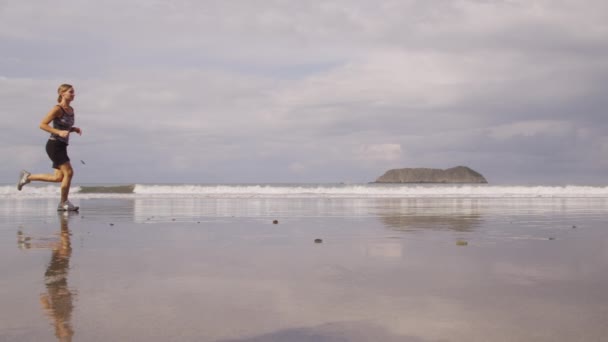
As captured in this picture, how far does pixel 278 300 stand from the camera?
341cm

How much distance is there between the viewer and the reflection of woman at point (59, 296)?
274 centimetres

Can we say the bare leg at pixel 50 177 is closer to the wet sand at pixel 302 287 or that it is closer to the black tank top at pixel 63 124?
the black tank top at pixel 63 124

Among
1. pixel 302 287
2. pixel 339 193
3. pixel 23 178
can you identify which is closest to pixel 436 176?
pixel 339 193

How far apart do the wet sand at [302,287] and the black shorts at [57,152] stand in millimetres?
4275

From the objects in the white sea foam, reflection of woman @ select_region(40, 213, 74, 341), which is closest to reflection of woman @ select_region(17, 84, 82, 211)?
reflection of woman @ select_region(40, 213, 74, 341)

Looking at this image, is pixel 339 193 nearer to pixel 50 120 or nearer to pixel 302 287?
pixel 50 120

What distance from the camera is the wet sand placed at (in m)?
2.75

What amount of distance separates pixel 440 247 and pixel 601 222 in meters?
5.59

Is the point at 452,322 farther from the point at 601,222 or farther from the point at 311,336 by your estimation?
the point at 601,222

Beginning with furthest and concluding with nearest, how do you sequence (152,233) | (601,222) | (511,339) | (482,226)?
(601,222)
(482,226)
(152,233)
(511,339)

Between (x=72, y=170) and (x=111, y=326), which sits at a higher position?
(x=72, y=170)

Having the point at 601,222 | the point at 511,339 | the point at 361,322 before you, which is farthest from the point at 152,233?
the point at 601,222

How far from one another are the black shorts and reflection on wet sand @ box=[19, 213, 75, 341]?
5040 millimetres

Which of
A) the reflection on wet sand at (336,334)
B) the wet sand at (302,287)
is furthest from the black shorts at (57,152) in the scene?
the reflection on wet sand at (336,334)
